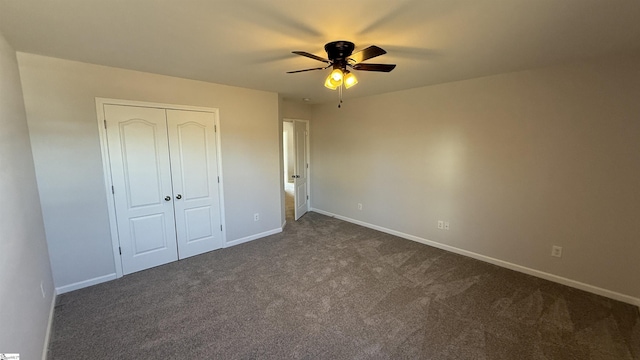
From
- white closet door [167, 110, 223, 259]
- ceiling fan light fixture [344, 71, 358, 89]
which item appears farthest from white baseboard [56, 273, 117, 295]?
ceiling fan light fixture [344, 71, 358, 89]

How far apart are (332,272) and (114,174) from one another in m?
2.83

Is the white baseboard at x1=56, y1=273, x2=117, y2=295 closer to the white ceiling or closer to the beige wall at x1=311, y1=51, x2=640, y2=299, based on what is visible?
the white ceiling

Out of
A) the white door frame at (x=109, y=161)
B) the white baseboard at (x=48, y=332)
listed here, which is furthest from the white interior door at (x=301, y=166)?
the white baseboard at (x=48, y=332)

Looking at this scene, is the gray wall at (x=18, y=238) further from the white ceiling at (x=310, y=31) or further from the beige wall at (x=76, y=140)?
the white ceiling at (x=310, y=31)

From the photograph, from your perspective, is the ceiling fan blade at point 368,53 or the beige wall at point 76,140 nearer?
the ceiling fan blade at point 368,53

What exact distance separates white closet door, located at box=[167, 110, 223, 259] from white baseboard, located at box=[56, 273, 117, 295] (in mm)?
767

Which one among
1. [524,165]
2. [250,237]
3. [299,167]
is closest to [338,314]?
[250,237]

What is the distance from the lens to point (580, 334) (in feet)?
6.89

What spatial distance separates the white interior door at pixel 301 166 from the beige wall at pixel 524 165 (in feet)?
4.43

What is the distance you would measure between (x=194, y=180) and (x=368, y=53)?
2851mm

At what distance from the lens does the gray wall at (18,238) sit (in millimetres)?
1369

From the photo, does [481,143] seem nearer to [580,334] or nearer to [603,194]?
[603,194]

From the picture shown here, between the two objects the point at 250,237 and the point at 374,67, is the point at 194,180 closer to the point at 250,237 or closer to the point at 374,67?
the point at 250,237

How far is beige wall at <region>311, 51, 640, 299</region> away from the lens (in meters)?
2.48
